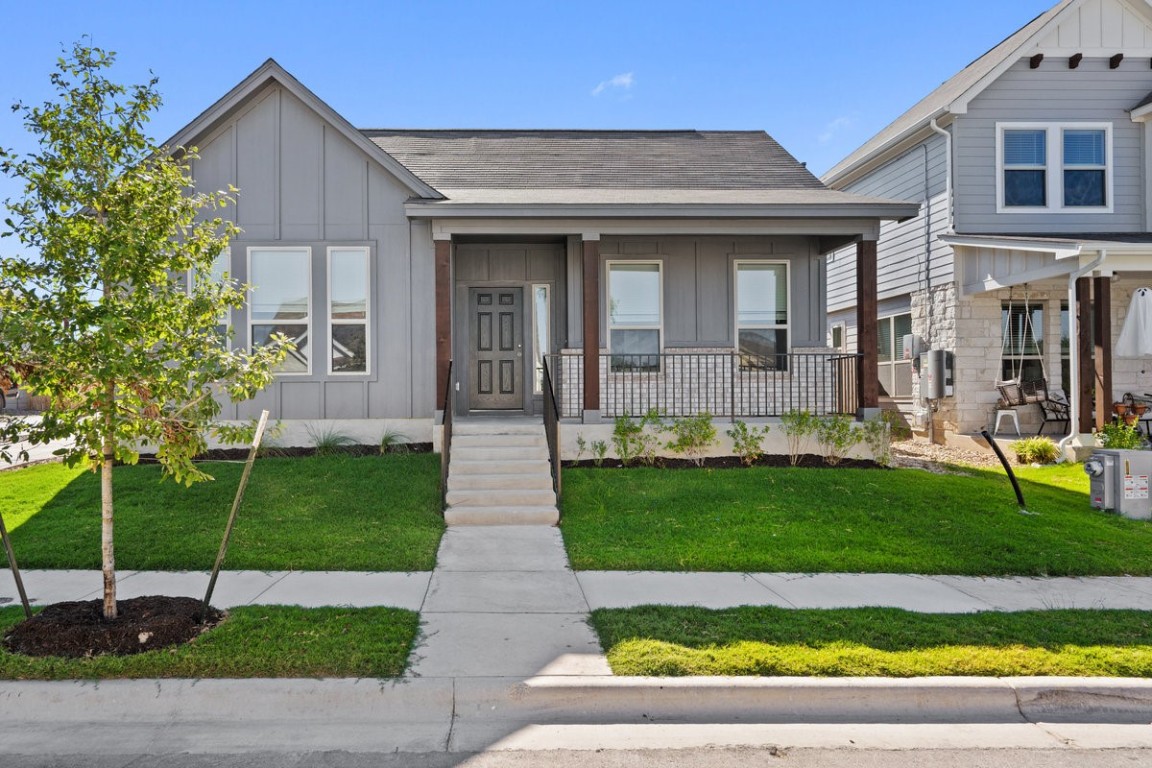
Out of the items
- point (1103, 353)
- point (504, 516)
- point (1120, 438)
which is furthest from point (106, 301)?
point (1103, 353)

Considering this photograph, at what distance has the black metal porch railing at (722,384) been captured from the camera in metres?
10.9

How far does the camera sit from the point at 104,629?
4273mm

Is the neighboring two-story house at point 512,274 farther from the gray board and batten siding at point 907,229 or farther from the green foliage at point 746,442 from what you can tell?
the gray board and batten siding at point 907,229

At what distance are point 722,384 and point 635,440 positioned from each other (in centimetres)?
218

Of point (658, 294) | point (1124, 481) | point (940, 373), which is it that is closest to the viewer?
point (1124, 481)

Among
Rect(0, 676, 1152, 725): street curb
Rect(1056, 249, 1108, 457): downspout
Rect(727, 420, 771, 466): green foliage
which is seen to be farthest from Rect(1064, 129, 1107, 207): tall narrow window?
Rect(0, 676, 1152, 725): street curb

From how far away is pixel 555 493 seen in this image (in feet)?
27.0

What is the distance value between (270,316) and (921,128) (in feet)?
38.6

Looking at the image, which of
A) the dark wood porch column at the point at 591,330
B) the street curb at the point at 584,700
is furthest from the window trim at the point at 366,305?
the street curb at the point at 584,700

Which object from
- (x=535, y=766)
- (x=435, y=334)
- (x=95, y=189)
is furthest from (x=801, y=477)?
(x=95, y=189)

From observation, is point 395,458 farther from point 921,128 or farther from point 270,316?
point 921,128

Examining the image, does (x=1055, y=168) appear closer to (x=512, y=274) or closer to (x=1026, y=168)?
(x=1026, y=168)

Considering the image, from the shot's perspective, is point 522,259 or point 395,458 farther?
point 522,259

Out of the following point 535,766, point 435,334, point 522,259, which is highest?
point 522,259
